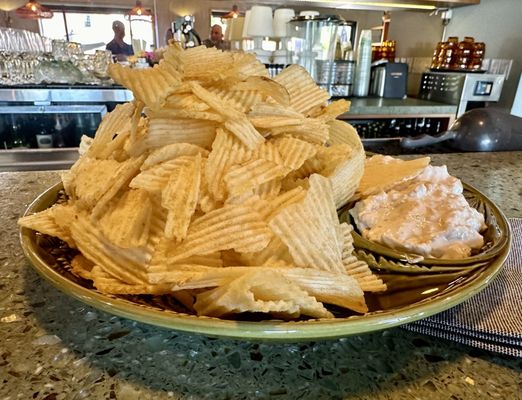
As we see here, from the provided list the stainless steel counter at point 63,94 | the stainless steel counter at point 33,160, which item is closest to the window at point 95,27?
the stainless steel counter at point 63,94

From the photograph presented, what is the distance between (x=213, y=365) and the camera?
0.44 metres

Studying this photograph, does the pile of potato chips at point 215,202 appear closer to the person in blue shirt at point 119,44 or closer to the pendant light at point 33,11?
the person in blue shirt at point 119,44

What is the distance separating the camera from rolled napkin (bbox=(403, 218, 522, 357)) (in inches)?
18.0

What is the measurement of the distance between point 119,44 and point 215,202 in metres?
4.08

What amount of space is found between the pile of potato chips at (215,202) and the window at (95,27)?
3.77 meters

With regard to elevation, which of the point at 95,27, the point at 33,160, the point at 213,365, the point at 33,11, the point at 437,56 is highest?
the point at 33,11

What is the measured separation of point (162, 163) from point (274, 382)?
0.30m

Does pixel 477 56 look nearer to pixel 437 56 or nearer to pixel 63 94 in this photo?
pixel 437 56

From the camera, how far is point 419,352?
0.46 meters

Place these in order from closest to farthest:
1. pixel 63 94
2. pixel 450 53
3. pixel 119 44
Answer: pixel 63 94 < pixel 450 53 < pixel 119 44

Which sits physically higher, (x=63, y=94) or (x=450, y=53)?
(x=450, y=53)

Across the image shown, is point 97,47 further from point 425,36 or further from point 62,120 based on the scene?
point 425,36

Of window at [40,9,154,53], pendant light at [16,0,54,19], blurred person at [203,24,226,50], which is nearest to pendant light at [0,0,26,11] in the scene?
pendant light at [16,0,54,19]

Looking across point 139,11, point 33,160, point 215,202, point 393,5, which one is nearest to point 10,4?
point 139,11
